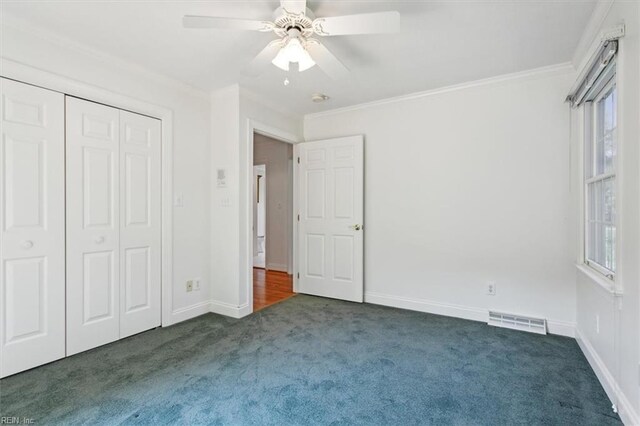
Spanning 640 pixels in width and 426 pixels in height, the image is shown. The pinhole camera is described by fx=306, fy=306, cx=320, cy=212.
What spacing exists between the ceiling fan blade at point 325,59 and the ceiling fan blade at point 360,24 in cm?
14

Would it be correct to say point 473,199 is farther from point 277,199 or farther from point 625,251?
point 277,199

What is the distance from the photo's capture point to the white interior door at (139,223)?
279 cm

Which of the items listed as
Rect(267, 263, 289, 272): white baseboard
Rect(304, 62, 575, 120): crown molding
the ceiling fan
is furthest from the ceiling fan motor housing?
Rect(267, 263, 289, 272): white baseboard

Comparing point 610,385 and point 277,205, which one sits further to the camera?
point 277,205

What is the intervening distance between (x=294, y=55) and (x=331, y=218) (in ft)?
7.58

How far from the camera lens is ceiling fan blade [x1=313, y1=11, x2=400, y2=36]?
1.66 metres

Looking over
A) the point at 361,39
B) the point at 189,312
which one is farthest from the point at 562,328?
the point at 189,312

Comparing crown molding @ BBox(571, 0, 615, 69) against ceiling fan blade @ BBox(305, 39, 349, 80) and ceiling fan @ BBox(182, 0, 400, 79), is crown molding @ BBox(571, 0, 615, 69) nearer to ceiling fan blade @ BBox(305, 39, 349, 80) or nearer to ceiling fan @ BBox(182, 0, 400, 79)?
ceiling fan @ BBox(182, 0, 400, 79)

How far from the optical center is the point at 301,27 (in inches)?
75.7

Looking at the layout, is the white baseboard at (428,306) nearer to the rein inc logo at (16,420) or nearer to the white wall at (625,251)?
the white wall at (625,251)

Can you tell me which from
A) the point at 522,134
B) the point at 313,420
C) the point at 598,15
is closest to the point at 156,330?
the point at 313,420

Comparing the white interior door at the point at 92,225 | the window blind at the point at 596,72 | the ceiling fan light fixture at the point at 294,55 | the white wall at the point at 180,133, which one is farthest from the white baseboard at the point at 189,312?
the window blind at the point at 596,72

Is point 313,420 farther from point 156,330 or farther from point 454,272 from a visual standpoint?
point 454,272

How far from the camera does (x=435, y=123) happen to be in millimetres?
3402
